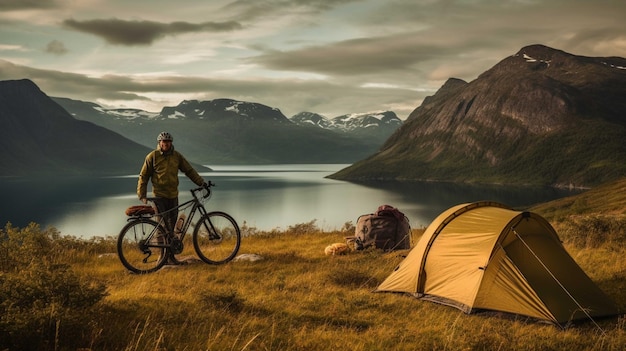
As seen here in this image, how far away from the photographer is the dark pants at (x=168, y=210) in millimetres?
14203

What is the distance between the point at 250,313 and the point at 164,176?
20.0 ft

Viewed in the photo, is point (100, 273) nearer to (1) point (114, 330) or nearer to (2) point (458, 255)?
(1) point (114, 330)

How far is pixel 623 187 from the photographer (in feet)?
367

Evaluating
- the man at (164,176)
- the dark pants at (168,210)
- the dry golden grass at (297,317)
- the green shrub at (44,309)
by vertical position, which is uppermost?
the man at (164,176)

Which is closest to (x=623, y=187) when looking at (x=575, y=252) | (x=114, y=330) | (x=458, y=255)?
(x=575, y=252)

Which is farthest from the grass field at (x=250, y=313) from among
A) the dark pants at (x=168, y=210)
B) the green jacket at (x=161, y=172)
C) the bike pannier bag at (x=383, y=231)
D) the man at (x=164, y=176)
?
the bike pannier bag at (x=383, y=231)

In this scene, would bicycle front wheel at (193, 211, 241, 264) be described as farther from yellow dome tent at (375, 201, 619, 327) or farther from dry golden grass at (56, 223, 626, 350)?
yellow dome tent at (375, 201, 619, 327)

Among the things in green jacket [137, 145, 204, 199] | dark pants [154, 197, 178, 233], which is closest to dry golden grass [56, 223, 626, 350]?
dark pants [154, 197, 178, 233]

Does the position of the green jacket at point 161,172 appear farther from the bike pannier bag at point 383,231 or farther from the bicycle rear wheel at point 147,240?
the bike pannier bag at point 383,231

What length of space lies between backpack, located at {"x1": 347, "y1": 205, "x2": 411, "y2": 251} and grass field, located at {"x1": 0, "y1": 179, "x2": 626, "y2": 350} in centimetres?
248

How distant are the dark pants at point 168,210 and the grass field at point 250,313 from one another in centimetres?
132

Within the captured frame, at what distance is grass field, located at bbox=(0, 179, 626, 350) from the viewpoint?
7547mm

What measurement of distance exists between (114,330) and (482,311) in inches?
299

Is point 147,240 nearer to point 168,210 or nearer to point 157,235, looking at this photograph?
point 157,235
